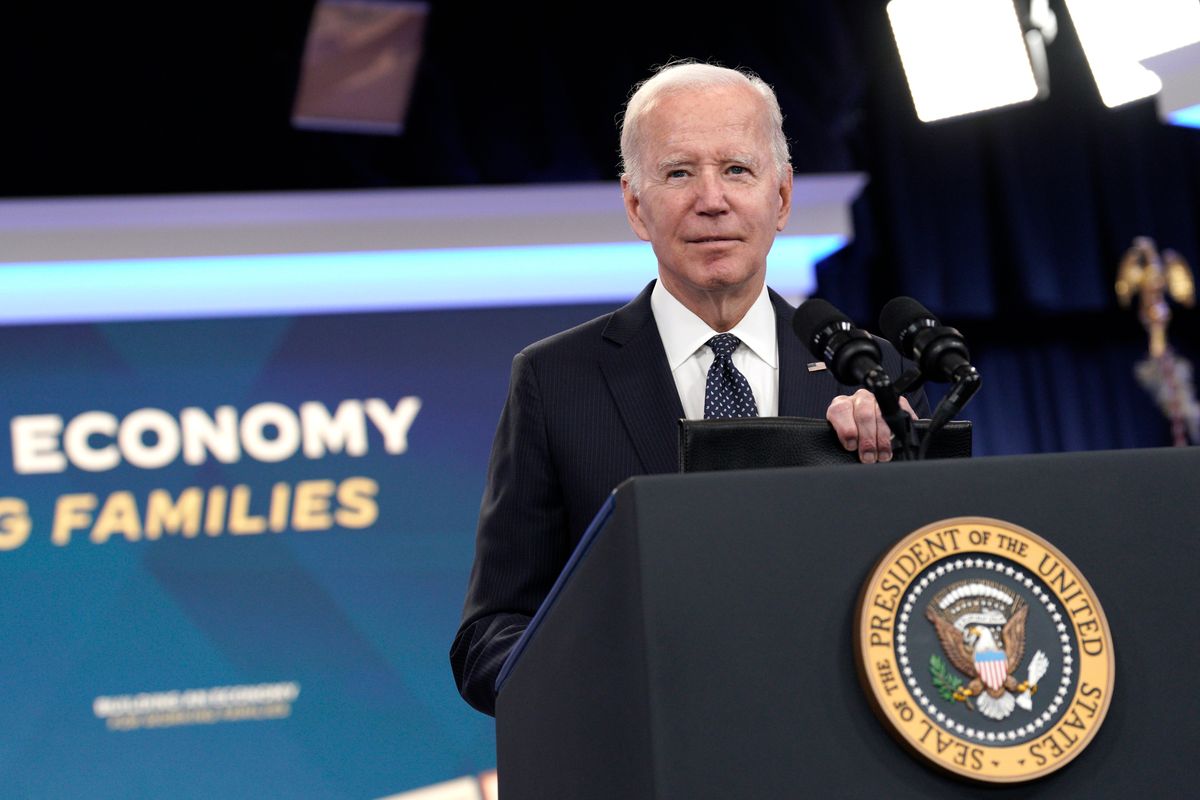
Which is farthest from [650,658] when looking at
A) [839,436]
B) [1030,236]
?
[1030,236]

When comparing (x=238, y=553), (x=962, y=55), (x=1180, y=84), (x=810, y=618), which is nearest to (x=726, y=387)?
(x=810, y=618)

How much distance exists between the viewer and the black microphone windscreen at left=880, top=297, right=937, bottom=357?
44.3 inches

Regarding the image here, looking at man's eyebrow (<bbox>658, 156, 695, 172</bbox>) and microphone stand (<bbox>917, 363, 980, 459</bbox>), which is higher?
man's eyebrow (<bbox>658, 156, 695, 172</bbox>)

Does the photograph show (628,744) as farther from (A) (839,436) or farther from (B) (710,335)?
(B) (710,335)

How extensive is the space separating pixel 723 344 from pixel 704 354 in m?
0.03

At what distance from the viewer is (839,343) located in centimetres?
109

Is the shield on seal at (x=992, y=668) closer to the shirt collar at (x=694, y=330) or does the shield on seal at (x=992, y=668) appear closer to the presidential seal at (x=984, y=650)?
the presidential seal at (x=984, y=650)

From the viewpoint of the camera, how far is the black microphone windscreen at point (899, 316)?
112 centimetres

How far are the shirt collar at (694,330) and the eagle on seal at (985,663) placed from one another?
2.49 ft

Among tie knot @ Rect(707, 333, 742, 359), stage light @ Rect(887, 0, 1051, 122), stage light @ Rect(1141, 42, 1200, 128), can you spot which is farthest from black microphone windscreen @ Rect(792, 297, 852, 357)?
stage light @ Rect(887, 0, 1051, 122)

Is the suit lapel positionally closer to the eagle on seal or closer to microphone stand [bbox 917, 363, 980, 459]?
microphone stand [bbox 917, 363, 980, 459]

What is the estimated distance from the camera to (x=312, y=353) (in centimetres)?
376

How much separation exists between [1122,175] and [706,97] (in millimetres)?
4310

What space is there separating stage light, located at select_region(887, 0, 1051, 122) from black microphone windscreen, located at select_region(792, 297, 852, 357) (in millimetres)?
1828
